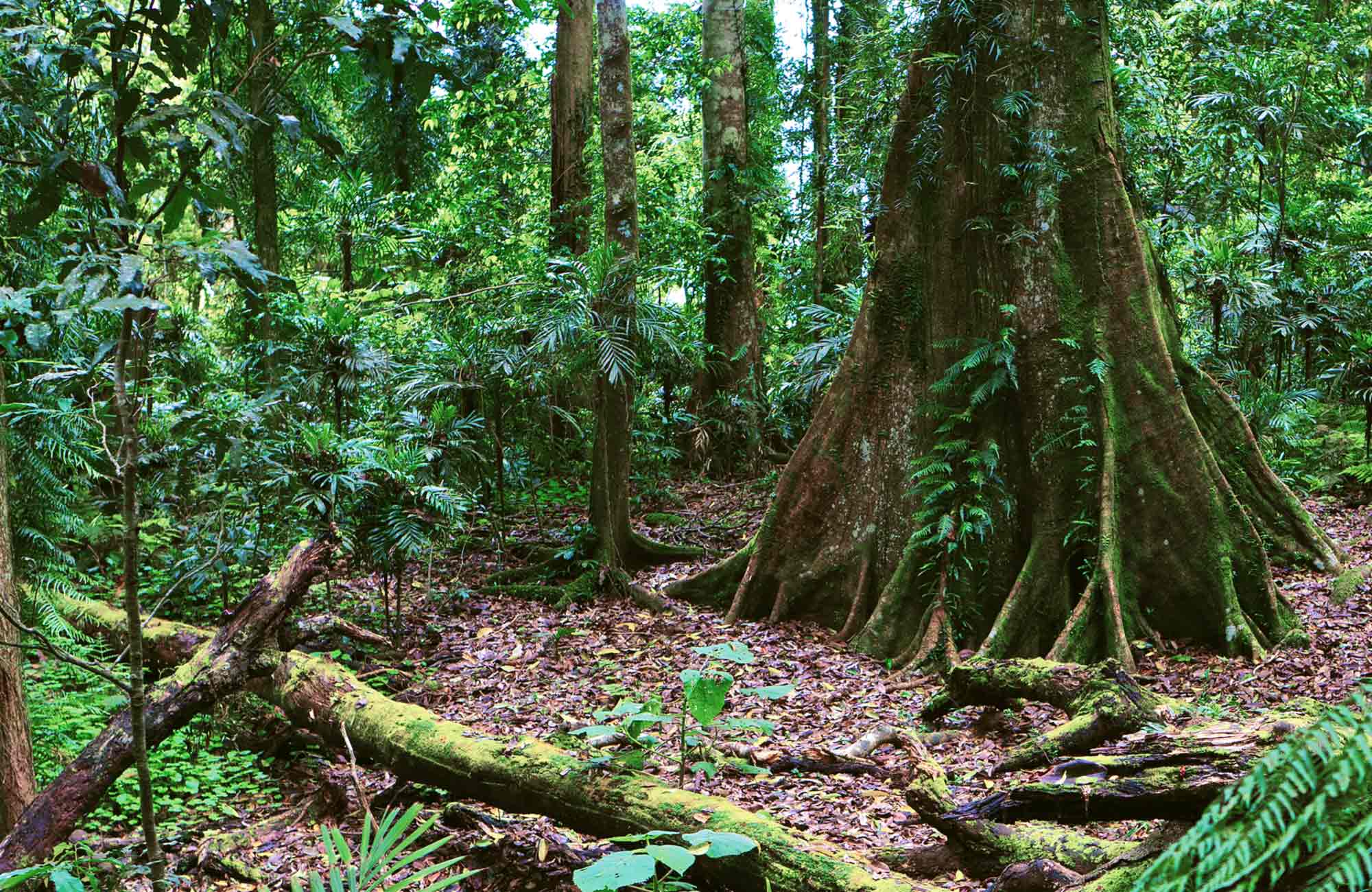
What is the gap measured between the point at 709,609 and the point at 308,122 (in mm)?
5956

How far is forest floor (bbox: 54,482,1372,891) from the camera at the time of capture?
3975 millimetres

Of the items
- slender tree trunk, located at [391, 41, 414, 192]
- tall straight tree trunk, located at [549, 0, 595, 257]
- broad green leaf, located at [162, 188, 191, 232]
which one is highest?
slender tree trunk, located at [391, 41, 414, 192]

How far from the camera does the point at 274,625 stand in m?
5.57

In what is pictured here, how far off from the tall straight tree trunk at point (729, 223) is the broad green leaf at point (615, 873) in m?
10.1

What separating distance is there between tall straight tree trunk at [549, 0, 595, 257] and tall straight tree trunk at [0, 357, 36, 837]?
290 inches

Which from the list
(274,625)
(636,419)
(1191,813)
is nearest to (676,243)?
(636,419)

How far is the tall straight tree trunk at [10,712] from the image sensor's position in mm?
4648

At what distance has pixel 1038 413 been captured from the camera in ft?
21.4

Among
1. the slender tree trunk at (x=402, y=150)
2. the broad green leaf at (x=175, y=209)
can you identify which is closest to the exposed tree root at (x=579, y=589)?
the broad green leaf at (x=175, y=209)

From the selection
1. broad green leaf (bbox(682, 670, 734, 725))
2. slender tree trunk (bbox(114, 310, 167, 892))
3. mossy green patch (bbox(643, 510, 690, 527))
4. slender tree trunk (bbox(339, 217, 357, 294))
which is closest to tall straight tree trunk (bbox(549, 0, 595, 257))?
slender tree trunk (bbox(339, 217, 357, 294))

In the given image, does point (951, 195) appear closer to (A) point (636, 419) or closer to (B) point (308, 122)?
(B) point (308, 122)

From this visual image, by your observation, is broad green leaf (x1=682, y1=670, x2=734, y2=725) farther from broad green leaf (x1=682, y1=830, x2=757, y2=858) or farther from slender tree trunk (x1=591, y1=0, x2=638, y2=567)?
slender tree trunk (x1=591, y1=0, x2=638, y2=567)

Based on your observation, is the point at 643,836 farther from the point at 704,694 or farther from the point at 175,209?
the point at 175,209

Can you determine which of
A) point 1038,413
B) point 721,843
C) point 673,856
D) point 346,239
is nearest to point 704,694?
point 721,843
